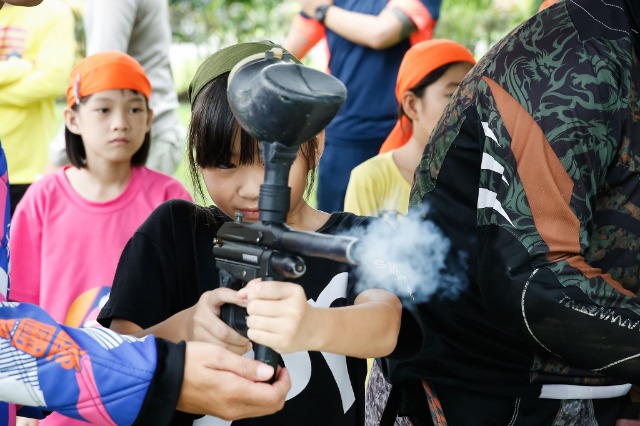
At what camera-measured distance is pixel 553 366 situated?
2166mm

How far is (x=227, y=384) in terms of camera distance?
1669 millimetres

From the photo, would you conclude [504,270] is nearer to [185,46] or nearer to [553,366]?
[553,366]

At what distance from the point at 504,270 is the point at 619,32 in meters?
0.57

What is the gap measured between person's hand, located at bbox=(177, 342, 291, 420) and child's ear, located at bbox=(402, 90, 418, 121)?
9.02ft

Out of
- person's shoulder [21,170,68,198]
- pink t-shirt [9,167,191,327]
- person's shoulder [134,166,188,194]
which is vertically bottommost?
pink t-shirt [9,167,191,327]

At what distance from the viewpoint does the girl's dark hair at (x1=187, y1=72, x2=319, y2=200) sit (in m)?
2.05

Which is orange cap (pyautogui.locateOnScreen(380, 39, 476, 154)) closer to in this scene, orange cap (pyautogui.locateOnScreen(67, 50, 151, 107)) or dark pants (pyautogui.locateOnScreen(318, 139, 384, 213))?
dark pants (pyautogui.locateOnScreen(318, 139, 384, 213))

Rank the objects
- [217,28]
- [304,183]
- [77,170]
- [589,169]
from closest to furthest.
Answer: [589,169], [304,183], [77,170], [217,28]

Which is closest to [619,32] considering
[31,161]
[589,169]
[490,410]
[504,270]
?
[589,169]

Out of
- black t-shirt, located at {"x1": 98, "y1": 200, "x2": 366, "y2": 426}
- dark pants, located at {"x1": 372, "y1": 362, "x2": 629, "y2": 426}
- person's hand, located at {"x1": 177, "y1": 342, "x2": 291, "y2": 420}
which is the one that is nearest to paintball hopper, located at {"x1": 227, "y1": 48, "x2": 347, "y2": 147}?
person's hand, located at {"x1": 177, "y1": 342, "x2": 291, "y2": 420}

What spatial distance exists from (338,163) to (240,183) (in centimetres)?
301

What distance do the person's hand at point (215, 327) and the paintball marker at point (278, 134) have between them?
10 cm

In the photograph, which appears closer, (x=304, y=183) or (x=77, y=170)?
(x=304, y=183)

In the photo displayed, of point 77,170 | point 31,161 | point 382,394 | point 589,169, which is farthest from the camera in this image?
Answer: point 31,161
